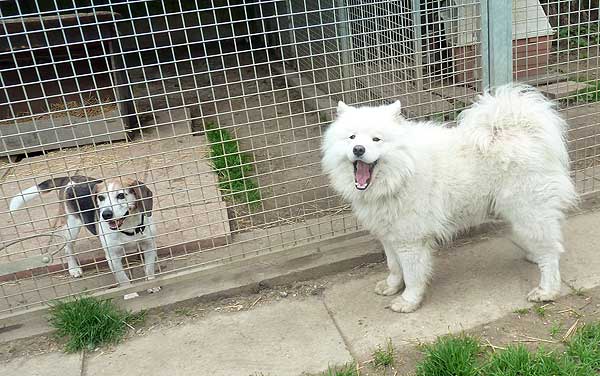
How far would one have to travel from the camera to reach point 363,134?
2.91 meters

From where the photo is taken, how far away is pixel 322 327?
3.22 metres

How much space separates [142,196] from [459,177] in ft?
6.84

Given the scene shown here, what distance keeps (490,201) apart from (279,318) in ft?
4.91

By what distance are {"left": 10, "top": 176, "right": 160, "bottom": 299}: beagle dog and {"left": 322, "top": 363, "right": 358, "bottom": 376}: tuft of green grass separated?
143 centimetres

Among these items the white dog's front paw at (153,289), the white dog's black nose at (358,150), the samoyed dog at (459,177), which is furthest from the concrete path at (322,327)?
the white dog's black nose at (358,150)

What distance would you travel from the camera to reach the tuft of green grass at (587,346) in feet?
8.67

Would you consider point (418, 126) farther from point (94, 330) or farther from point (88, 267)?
point (88, 267)

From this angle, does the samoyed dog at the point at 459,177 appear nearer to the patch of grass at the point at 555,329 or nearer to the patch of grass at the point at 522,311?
the patch of grass at the point at 522,311

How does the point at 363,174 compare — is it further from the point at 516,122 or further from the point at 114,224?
the point at 114,224

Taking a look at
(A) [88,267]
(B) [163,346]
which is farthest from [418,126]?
(A) [88,267]

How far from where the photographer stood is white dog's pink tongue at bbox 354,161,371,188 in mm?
2977

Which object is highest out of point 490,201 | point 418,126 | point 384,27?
point 384,27

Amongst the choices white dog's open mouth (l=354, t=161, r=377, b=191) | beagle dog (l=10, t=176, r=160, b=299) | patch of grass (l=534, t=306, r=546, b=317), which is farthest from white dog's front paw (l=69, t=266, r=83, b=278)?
patch of grass (l=534, t=306, r=546, b=317)

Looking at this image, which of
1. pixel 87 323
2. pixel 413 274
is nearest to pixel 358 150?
pixel 413 274
